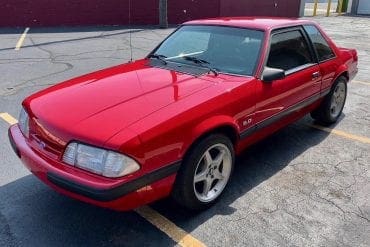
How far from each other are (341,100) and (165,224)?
336 cm

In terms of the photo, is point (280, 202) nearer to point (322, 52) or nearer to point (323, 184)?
point (323, 184)

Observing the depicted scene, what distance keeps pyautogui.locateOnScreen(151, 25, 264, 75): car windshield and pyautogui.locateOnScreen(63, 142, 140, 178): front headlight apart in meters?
1.50

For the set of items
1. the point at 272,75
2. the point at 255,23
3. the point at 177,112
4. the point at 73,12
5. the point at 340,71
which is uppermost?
the point at 255,23

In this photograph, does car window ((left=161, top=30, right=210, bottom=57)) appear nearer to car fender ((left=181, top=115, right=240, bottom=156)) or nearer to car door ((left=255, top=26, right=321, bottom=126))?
car door ((left=255, top=26, right=321, bottom=126))

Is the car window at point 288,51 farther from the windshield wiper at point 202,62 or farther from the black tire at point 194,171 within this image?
the black tire at point 194,171

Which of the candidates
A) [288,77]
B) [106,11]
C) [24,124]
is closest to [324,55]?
[288,77]

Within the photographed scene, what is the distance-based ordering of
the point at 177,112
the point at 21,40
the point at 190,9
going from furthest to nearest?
the point at 190,9, the point at 21,40, the point at 177,112

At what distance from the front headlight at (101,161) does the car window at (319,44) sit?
9.61 ft

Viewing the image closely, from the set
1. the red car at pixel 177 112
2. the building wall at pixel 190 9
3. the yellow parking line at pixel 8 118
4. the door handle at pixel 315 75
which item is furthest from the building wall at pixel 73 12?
the door handle at pixel 315 75

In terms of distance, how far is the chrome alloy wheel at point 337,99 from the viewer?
5.07m

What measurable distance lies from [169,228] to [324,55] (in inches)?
115

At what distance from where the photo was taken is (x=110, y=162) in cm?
254

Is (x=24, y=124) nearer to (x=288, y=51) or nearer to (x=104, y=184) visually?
(x=104, y=184)

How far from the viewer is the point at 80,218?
3141mm
